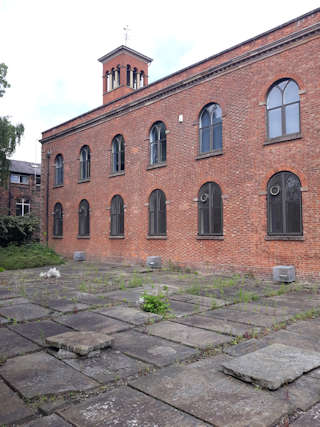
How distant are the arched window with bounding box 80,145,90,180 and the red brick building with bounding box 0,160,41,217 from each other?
1860 cm

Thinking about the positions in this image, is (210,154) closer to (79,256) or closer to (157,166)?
(157,166)

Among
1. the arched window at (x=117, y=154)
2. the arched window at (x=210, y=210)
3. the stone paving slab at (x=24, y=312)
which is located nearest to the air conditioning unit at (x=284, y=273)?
the arched window at (x=210, y=210)

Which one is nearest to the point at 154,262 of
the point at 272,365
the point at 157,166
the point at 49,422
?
the point at 157,166

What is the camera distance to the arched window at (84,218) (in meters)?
19.6

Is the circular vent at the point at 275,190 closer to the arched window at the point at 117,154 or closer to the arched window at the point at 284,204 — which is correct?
the arched window at the point at 284,204

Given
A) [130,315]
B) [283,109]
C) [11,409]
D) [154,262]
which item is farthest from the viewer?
[154,262]

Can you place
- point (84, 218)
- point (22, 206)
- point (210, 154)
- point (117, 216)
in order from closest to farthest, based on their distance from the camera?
point (210, 154)
point (117, 216)
point (84, 218)
point (22, 206)

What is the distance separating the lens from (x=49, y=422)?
2.79m

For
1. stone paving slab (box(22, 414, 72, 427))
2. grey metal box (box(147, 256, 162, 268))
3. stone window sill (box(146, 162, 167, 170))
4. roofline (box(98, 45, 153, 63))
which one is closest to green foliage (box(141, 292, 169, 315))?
stone paving slab (box(22, 414, 72, 427))

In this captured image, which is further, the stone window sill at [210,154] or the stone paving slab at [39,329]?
the stone window sill at [210,154]

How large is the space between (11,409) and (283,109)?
434 inches

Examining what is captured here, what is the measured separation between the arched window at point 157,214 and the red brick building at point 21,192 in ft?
80.2

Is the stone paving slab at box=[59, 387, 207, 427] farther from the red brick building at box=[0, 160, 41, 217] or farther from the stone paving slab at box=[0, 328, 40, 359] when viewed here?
the red brick building at box=[0, 160, 41, 217]

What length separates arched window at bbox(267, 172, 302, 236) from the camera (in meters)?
10.9
